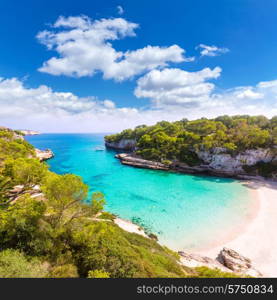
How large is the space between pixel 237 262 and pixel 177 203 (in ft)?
30.9

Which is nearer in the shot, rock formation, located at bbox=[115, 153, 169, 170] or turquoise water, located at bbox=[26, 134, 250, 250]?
turquoise water, located at bbox=[26, 134, 250, 250]

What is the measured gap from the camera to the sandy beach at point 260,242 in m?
10.0

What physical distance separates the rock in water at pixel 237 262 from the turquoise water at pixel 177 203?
1.91 meters

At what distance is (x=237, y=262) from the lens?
9.64 meters

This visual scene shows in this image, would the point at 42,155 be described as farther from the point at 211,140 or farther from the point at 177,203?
the point at 211,140

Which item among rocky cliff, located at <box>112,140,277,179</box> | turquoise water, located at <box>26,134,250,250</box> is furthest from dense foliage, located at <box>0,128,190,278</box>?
rocky cliff, located at <box>112,140,277,179</box>

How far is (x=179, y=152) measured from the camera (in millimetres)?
36156

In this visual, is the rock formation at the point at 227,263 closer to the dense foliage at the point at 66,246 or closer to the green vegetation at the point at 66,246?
the green vegetation at the point at 66,246

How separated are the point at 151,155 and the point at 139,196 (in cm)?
1905

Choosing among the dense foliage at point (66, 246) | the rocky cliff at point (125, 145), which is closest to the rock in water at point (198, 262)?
the dense foliage at point (66, 246)

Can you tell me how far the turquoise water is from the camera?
13.5m

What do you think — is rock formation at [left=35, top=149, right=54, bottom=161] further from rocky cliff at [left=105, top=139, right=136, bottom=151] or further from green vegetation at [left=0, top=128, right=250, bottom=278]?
green vegetation at [left=0, top=128, right=250, bottom=278]

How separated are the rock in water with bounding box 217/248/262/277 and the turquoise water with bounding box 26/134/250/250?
1.91 metres

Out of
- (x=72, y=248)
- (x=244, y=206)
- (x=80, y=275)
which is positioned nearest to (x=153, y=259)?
(x=80, y=275)
